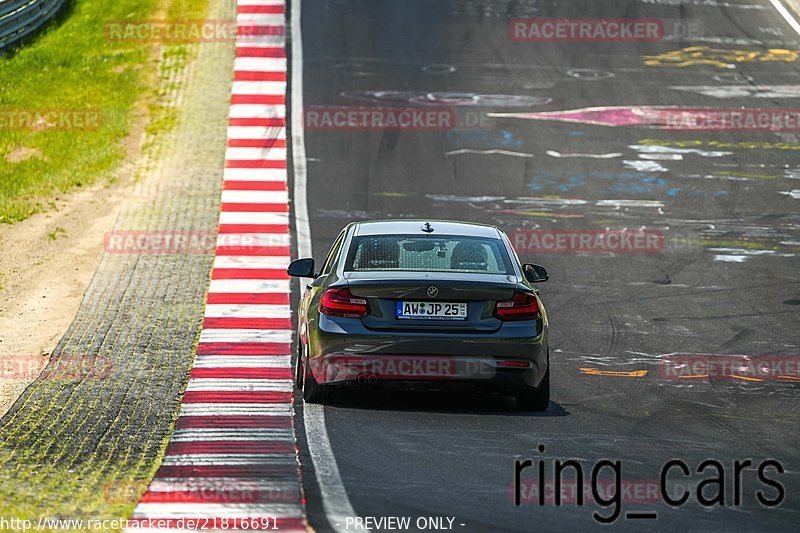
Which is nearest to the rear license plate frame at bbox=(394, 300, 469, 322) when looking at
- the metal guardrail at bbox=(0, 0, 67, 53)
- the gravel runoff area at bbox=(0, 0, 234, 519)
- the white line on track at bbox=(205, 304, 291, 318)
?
the gravel runoff area at bbox=(0, 0, 234, 519)

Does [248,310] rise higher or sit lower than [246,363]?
lower

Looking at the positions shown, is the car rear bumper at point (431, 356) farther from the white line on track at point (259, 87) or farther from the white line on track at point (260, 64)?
the white line on track at point (260, 64)

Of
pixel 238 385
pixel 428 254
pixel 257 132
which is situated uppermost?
pixel 428 254

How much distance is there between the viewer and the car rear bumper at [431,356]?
973 centimetres

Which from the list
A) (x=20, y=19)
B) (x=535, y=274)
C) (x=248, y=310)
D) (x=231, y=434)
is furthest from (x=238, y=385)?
(x=20, y=19)

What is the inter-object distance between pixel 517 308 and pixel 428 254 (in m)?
0.98

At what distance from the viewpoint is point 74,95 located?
24438 mm

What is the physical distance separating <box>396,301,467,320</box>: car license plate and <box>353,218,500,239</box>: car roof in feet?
3.71

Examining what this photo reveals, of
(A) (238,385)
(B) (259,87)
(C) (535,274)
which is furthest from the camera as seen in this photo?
(B) (259,87)

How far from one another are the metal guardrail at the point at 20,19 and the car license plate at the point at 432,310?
19.1 metres

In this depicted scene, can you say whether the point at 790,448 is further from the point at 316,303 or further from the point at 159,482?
the point at 159,482

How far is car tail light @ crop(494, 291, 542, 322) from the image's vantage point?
9.86 metres

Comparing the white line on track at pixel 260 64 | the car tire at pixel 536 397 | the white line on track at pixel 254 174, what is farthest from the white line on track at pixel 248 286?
the white line on track at pixel 260 64

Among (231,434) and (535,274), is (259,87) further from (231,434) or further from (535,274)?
(231,434)
